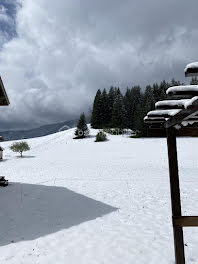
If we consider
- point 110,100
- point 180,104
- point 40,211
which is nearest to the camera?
point 180,104

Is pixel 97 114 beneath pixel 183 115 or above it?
above

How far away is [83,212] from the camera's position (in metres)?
10.4

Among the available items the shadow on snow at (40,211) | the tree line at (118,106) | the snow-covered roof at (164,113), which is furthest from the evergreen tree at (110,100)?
the snow-covered roof at (164,113)

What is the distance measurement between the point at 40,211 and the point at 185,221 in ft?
24.4

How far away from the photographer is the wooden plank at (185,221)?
5148 millimetres

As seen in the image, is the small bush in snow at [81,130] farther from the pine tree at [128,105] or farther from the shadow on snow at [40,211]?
the shadow on snow at [40,211]

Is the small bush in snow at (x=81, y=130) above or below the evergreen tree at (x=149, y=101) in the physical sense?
below

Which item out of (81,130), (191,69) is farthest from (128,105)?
(191,69)

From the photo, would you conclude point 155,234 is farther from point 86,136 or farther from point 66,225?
point 86,136

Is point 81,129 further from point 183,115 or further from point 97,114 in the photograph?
point 183,115

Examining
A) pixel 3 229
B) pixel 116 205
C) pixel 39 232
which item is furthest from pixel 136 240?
pixel 3 229

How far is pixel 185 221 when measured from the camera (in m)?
5.19

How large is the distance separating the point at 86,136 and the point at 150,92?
3067 centimetres

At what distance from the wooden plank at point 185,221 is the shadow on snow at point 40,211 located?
15.9 feet
